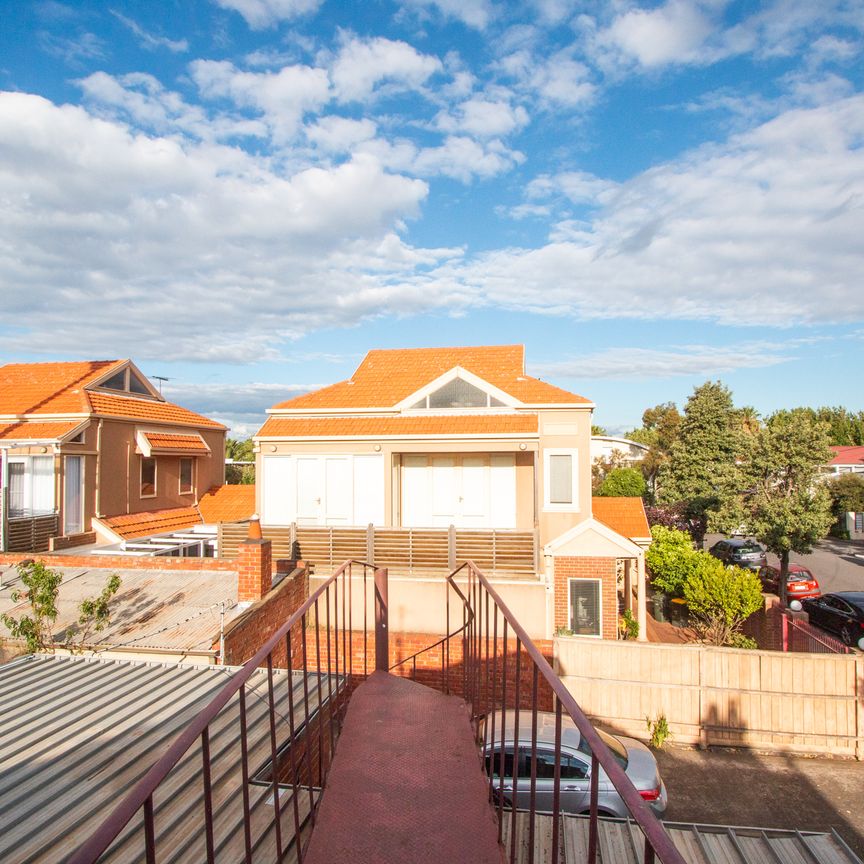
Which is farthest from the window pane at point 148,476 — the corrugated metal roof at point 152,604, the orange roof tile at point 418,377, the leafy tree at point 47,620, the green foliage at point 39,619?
the green foliage at point 39,619

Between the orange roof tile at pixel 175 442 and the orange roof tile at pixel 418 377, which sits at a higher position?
the orange roof tile at pixel 418 377

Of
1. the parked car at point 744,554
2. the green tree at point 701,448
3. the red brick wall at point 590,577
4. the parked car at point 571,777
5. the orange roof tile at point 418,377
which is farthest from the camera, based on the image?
the green tree at point 701,448

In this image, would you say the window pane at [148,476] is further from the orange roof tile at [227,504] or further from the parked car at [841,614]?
the parked car at [841,614]

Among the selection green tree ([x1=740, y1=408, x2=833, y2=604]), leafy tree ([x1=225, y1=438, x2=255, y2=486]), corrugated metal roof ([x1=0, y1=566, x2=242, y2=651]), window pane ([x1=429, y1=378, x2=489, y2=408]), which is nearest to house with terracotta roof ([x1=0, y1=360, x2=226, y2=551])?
corrugated metal roof ([x1=0, y1=566, x2=242, y2=651])

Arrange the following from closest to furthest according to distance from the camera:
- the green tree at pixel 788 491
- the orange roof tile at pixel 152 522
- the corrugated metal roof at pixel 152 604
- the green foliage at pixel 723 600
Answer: the corrugated metal roof at pixel 152 604
the green foliage at pixel 723 600
the orange roof tile at pixel 152 522
the green tree at pixel 788 491

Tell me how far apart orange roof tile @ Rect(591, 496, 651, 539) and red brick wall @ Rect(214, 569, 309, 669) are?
822 centimetres

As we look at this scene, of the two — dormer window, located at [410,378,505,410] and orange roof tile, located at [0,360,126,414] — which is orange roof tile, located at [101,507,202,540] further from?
dormer window, located at [410,378,505,410]

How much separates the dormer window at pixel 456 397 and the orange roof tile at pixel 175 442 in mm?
8484

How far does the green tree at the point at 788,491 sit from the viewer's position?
17219 mm

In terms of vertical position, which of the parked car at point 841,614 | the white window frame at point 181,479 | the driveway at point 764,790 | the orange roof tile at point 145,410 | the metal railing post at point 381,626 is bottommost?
the driveway at point 764,790

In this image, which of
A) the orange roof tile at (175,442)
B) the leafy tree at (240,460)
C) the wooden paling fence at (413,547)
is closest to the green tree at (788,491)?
the wooden paling fence at (413,547)

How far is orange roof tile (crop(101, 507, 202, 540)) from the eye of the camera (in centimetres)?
1570

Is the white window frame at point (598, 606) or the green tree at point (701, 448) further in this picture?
the green tree at point (701, 448)

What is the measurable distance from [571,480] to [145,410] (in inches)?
535
